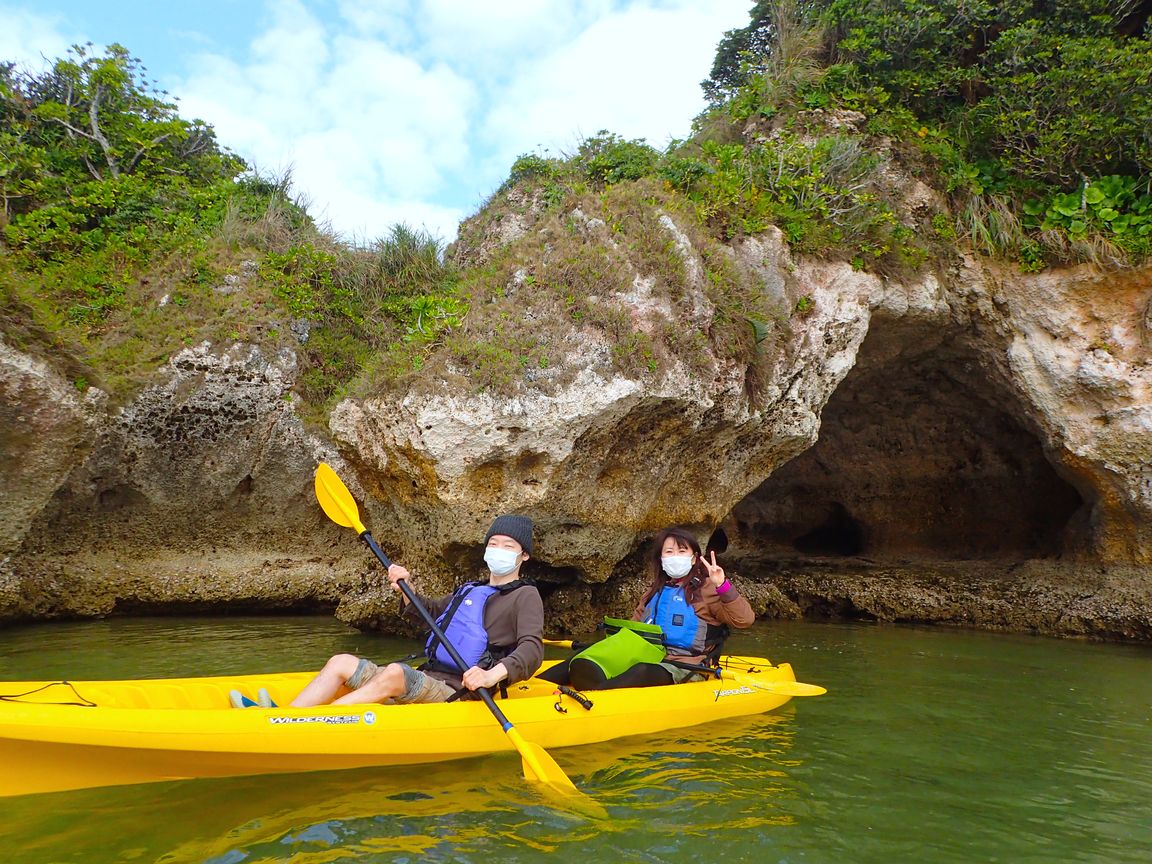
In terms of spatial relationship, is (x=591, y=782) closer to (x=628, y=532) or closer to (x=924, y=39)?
(x=628, y=532)

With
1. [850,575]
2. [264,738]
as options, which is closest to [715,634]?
[264,738]

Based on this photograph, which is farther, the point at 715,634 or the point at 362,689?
the point at 715,634

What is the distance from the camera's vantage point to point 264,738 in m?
3.48

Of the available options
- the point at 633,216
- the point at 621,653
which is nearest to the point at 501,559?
the point at 621,653

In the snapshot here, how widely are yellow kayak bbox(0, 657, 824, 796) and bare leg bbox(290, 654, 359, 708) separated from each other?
28cm

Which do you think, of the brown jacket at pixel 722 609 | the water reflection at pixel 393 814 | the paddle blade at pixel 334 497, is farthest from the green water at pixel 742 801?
the paddle blade at pixel 334 497

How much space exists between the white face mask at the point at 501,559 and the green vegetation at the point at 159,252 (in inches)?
164

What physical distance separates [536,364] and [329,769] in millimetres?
3701

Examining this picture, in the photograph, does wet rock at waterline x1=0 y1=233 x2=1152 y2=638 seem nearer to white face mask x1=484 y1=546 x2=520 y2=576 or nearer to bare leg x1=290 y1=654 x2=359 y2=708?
white face mask x1=484 y1=546 x2=520 y2=576

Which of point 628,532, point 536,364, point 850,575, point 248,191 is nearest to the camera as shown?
point 536,364

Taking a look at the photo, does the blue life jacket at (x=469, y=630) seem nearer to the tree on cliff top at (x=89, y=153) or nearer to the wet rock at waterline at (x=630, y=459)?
the wet rock at waterline at (x=630, y=459)

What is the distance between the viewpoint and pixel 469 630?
4406 millimetres

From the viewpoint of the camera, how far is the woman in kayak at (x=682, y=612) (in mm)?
5109

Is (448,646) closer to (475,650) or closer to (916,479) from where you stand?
(475,650)
